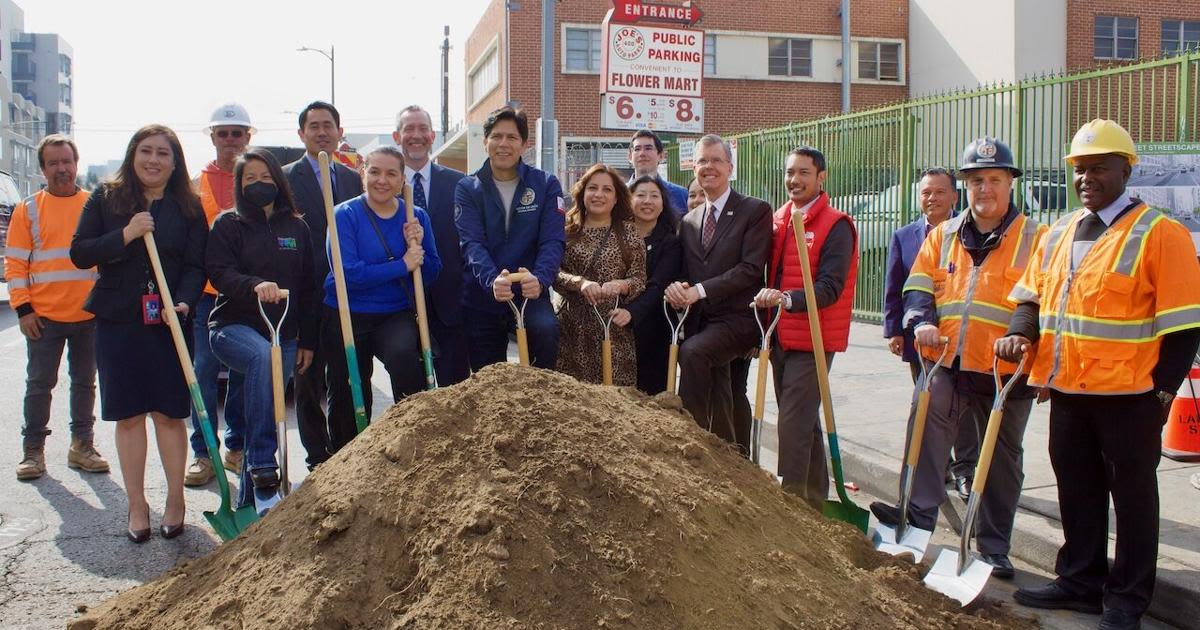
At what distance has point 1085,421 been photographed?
13.5 ft

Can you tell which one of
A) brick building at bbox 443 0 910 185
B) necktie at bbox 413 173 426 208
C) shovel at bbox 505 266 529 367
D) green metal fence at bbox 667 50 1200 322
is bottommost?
shovel at bbox 505 266 529 367

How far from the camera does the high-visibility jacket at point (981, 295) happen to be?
183 inches

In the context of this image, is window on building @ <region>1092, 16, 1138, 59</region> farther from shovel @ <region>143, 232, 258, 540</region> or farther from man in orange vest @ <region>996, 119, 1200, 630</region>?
shovel @ <region>143, 232, 258, 540</region>

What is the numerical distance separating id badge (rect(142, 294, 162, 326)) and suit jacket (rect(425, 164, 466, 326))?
4.66 feet

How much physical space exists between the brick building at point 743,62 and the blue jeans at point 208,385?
846 inches

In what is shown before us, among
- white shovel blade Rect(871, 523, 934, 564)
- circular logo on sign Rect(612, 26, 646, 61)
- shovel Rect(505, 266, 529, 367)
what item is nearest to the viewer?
white shovel blade Rect(871, 523, 934, 564)

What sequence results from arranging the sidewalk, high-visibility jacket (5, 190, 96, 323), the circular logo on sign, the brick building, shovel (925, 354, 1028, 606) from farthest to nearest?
the brick building
the circular logo on sign
high-visibility jacket (5, 190, 96, 323)
the sidewalk
shovel (925, 354, 1028, 606)

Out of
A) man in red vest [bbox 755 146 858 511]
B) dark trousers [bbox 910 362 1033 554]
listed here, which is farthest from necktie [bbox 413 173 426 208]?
dark trousers [bbox 910 362 1033 554]

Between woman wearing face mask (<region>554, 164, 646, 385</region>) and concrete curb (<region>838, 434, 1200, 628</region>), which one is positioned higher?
woman wearing face mask (<region>554, 164, 646, 385</region>)

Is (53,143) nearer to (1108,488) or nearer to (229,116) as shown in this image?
(229,116)

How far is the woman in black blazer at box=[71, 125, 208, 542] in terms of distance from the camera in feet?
16.3

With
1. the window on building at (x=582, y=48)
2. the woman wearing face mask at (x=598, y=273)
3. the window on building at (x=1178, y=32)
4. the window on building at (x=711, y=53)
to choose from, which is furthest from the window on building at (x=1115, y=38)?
the woman wearing face mask at (x=598, y=273)

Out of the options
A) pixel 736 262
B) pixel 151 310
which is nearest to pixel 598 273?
pixel 736 262

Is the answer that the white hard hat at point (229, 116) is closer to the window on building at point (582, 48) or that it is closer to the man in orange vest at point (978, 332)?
the man in orange vest at point (978, 332)
